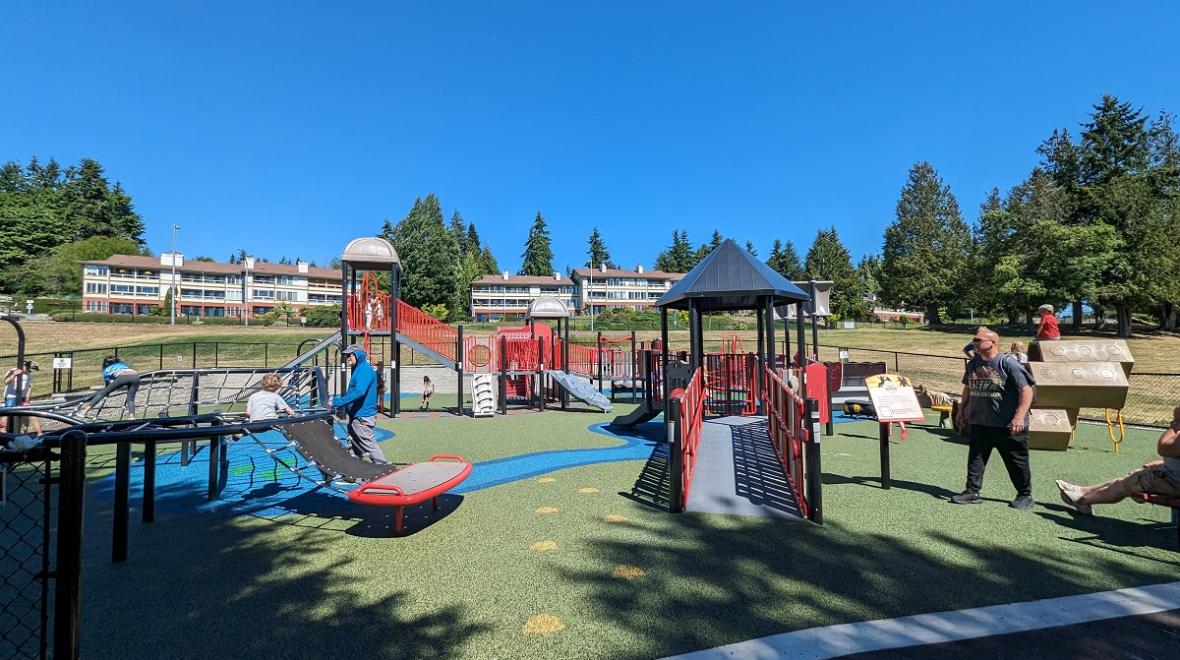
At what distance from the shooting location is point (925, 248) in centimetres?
6175

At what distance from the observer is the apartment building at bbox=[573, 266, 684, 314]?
89.0 metres

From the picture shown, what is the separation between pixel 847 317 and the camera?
227 feet

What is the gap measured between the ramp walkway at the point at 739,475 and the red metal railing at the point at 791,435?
6.0 inches

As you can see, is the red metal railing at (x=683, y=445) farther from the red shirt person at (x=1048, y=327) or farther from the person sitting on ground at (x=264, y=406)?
the red shirt person at (x=1048, y=327)

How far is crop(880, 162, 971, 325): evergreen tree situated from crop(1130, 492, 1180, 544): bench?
5925 centimetres

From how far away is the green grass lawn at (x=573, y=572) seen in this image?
3.14 m

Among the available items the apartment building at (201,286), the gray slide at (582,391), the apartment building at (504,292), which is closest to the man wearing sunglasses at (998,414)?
the gray slide at (582,391)

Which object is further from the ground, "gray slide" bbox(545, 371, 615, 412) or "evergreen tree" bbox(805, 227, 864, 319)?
"evergreen tree" bbox(805, 227, 864, 319)

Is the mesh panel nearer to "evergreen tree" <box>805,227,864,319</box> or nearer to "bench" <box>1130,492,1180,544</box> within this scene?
"bench" <box>1130,492,1180,544</box>

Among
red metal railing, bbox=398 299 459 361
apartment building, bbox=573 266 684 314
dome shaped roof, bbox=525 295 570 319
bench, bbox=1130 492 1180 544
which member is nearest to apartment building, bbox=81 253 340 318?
apartment building, bbox=573 266 684 314

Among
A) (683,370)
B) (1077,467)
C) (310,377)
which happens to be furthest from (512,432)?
(1077,467)

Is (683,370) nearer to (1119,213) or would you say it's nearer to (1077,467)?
(1077,467)

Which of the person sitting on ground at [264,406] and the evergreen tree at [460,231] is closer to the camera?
the person sitting on ground at [264,406]

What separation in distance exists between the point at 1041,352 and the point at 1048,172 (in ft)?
185
